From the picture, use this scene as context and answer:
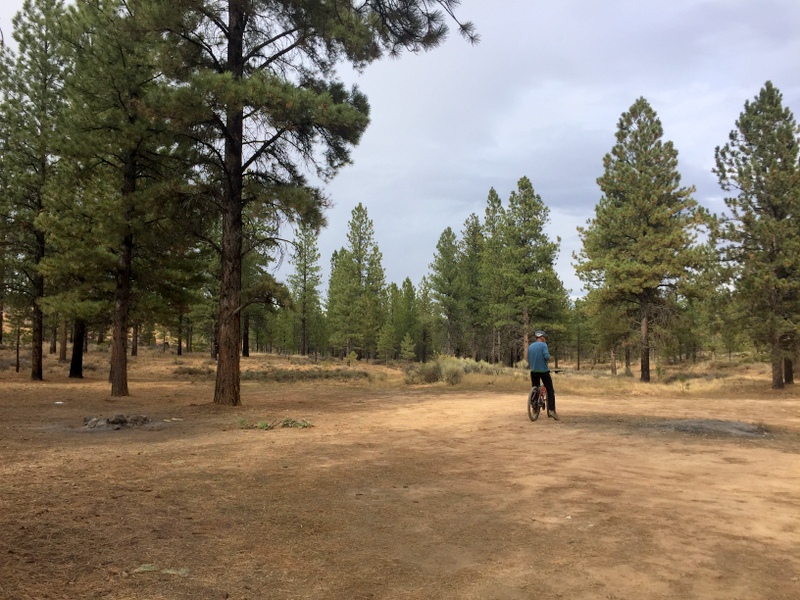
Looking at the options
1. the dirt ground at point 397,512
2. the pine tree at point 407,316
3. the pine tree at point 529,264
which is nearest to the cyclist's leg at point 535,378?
the dirt ground at point 397,512

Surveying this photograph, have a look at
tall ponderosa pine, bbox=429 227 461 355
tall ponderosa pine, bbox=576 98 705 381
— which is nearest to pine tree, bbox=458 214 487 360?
tall ponderosa pine, bbox=429 227 461 355

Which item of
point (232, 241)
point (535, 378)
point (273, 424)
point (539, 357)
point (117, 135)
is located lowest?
point (273, 424)

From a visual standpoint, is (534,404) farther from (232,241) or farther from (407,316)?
(407,316)

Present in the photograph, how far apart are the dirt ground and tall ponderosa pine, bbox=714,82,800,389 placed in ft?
47.9

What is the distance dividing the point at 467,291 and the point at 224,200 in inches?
1518

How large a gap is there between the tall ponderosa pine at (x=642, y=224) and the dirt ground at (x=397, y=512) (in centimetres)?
1777

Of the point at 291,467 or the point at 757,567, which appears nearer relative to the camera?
the point at 757,567

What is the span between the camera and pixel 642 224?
27.5 metres

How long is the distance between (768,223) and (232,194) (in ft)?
72.6

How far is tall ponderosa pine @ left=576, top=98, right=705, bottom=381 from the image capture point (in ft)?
88.0

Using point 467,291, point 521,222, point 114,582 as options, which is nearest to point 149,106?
point 114,582

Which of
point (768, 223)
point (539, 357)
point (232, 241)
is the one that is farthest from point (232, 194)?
point (768, 223)

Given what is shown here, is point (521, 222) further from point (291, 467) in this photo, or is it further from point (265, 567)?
point (265, 567)

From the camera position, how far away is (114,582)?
3.26m
